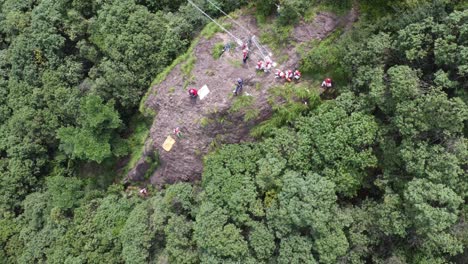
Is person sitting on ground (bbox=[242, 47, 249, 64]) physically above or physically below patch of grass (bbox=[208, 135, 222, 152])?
above

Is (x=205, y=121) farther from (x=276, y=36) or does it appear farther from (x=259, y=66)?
(x=276, y=36)

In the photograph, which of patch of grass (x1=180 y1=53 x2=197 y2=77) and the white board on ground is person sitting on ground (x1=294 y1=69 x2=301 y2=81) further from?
patch of grass (x1=180 y1=53 x2=197 y2=77)

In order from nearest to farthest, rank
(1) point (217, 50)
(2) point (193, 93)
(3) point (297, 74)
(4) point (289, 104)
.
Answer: (4) point (289, 104), (3) point (297, 74), (2) point (193, 93), (1) point (217, 50)

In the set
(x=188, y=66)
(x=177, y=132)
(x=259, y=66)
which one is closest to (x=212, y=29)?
(x=188, y=66)

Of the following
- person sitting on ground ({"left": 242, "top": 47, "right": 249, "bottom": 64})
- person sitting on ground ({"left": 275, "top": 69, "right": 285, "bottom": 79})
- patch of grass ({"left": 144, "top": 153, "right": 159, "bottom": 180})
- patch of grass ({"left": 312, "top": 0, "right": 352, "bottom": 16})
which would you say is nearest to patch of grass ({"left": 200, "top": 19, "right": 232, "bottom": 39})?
person sitting on ground ({"left": 242, "top": 47, "right": 249, "bottom": 64})

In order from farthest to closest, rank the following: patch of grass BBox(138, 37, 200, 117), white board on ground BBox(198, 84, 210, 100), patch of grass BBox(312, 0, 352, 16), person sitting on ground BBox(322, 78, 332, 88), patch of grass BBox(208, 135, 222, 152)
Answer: patch of grass BBox(138, 37, 200, 117) < white board on ground BBox(198, 84, 210, 100) < patch of grass BBox(208, 135, 222, 152) < patch of grass BBox(312, 0, 352, 16) < person sitting on ground BBox(322, 78, 332, 88)

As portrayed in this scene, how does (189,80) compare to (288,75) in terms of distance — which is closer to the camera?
(288,75)

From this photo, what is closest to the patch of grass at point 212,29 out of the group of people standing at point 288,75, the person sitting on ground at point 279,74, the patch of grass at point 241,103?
the person sitting on ground at point 279,74

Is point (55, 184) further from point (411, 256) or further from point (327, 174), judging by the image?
point (411, 256)
